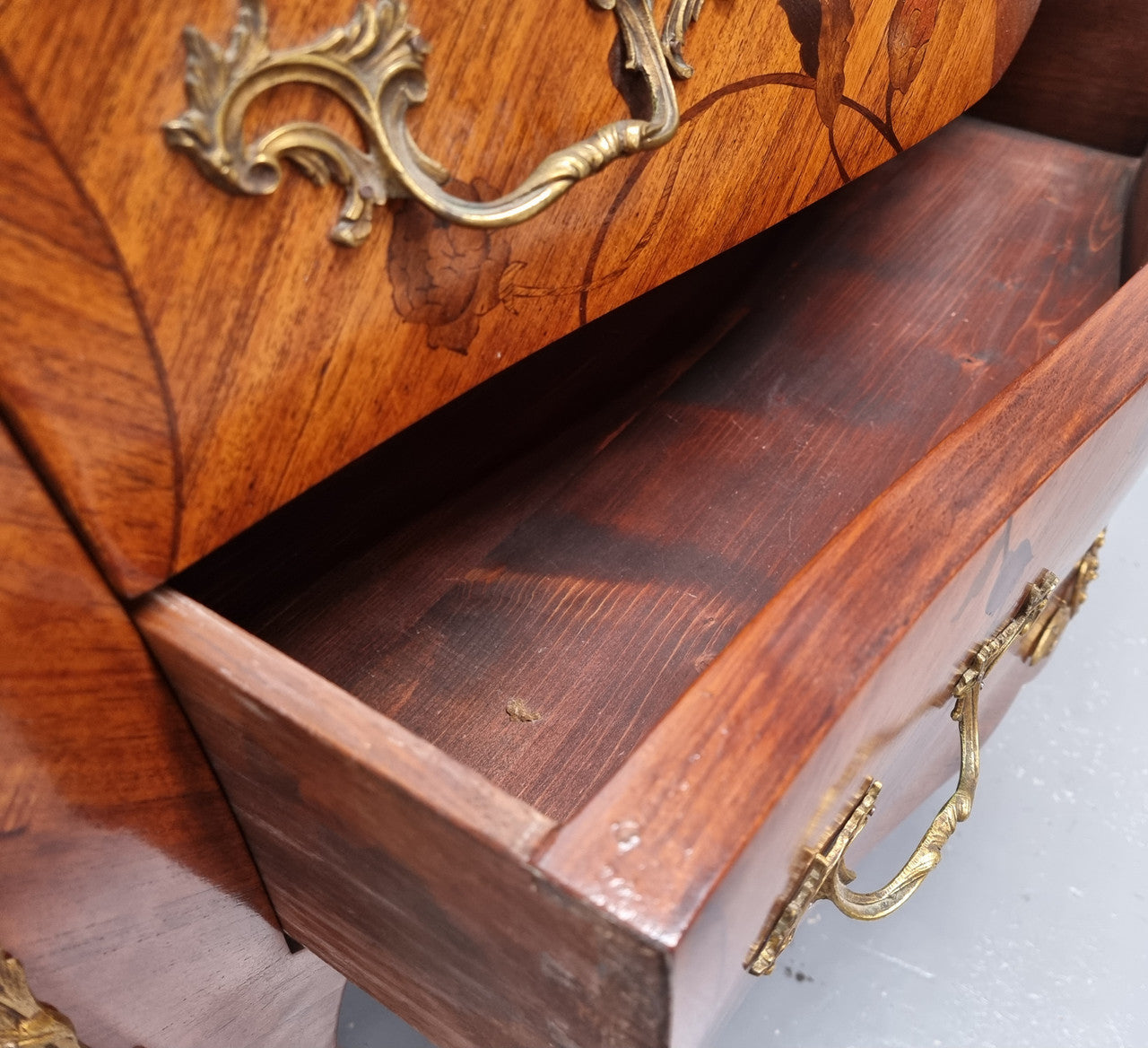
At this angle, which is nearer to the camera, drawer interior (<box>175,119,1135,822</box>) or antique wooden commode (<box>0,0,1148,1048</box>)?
antique wooden commode (<box>0,0,1148,1048</box>)

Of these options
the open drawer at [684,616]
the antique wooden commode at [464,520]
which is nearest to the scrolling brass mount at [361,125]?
the antique wooden commode at [464,520]

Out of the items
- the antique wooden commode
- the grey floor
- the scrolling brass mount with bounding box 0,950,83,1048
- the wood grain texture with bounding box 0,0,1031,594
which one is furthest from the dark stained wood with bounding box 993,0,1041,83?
the scrolling brass mount with bounding box 0,950,83,1048

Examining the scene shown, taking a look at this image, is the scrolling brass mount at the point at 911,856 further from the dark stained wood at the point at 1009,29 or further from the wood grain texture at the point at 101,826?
the dark stained wood at the point at 1009,29

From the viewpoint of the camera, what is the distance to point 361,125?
27cm

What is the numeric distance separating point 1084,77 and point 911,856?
626 mm

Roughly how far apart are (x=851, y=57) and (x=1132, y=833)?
584 millimetres

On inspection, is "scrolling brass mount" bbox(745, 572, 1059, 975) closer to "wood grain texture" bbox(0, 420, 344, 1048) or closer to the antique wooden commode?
the antique wooden commode

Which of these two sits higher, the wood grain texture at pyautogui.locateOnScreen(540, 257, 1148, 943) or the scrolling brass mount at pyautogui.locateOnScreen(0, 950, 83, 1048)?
the wood grain texture at pyautogui.locateOnScreen(540, 257, 1148, 943)

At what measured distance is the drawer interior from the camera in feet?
1.36

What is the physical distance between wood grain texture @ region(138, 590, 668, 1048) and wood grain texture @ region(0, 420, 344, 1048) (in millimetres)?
16

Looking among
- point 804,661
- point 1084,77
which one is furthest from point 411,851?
point 1084,77

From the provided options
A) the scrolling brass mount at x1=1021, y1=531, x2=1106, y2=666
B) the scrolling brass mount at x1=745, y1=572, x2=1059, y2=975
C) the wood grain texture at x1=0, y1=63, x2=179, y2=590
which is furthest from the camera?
the scrolling brass mount at x1=1021, y1=531, x2=1106, y2=666

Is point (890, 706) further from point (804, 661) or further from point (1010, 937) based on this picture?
point (1010, 937)

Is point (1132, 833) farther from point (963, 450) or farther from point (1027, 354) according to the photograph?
point (963, 450)
